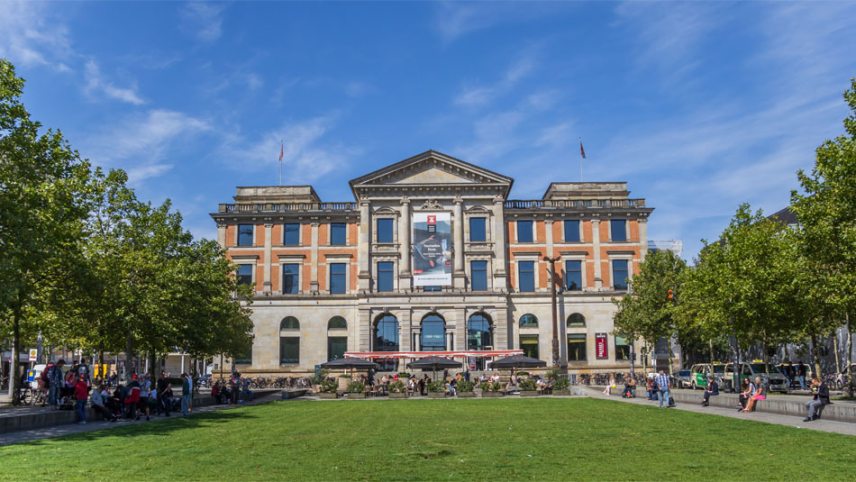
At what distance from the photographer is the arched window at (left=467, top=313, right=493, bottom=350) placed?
70562 millimetres

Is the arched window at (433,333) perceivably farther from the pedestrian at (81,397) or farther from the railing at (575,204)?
the pedestrian at (81,397)

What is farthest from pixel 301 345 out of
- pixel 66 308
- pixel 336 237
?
pixel 66 308

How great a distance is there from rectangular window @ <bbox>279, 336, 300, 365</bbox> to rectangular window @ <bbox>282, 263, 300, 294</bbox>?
15.7ft

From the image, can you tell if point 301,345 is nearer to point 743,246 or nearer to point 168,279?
point 168,279

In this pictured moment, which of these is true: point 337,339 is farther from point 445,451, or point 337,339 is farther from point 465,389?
point 445,451

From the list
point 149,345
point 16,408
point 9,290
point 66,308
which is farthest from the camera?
point 149,345

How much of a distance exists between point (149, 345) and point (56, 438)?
24.5 metres

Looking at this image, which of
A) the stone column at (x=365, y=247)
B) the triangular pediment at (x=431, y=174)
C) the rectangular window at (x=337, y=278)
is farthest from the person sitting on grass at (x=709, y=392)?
the rectangular window at (x=337, y=278)

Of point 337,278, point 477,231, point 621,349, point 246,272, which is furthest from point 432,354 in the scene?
point 246,272

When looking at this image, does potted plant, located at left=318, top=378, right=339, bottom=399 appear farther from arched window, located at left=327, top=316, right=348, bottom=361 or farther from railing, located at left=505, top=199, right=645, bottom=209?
railing, located at left=505, top=199, right=645, bottom=209

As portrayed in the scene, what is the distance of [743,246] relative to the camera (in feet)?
142

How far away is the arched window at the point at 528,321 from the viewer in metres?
72.0

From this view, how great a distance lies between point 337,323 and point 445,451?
58151 mm

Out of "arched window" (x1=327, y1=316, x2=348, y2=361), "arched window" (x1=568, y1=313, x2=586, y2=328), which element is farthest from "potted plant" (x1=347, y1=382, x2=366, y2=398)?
"arched window" (x1=568, y1=313, x2=586, y2=328)
